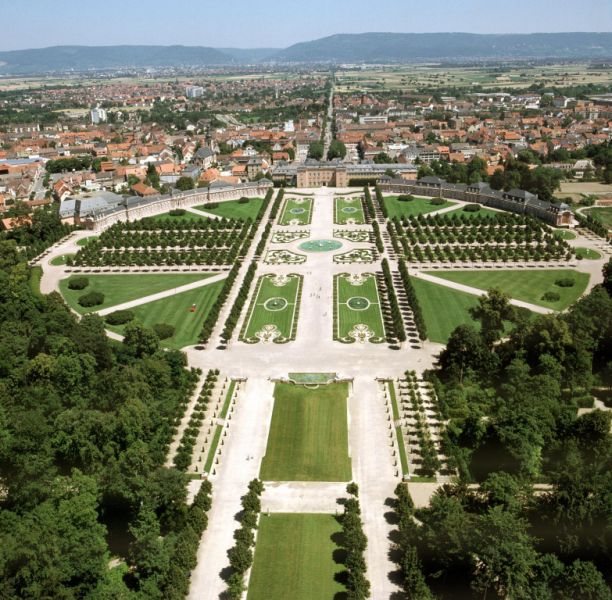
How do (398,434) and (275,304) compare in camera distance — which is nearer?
(398,434)

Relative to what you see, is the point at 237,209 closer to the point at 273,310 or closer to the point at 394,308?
the point at 273,310

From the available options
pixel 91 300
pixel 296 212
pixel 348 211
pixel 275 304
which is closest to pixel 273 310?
pixel 275 304

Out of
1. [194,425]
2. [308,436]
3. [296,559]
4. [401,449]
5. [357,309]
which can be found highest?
[357,309]

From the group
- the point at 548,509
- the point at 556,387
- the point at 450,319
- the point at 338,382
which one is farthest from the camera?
the point at 450,319

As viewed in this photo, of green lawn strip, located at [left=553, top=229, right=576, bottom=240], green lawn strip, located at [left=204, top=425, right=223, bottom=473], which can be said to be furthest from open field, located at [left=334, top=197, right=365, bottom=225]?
green lawn strip, located at [left=204, top=425, right=223, bottom=473]

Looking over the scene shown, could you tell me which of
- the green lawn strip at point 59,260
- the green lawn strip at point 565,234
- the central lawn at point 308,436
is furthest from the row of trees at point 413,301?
the green lawn strip at point 59,260

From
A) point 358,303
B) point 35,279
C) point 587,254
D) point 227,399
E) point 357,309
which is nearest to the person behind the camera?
point 227,399

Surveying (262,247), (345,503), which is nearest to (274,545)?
(345,503)

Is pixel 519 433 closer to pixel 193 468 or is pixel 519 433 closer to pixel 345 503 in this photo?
pixel 345 503
